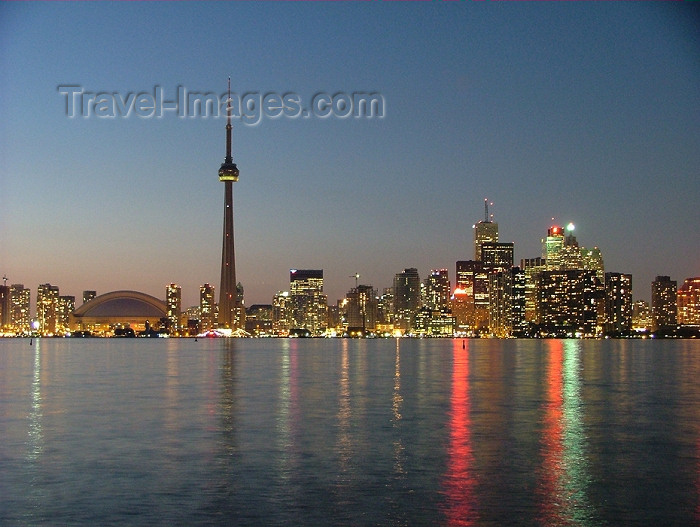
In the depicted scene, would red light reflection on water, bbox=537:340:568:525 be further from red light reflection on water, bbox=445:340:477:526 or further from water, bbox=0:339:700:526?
red light reflection on water, bbox=445:340:477:526

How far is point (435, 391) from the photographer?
67.0 metres

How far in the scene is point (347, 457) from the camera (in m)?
33.7

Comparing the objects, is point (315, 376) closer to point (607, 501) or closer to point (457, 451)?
point (457, 451)

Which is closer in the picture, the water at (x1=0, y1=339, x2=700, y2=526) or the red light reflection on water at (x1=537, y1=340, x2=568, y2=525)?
the red light reflection on water at (x1=537, y1=340, x2=568, y2=525)

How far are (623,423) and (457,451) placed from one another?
1483 centimetres

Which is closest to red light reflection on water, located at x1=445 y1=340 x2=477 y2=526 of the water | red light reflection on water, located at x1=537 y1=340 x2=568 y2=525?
the water

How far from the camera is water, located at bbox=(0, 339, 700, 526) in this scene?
81.0 ft

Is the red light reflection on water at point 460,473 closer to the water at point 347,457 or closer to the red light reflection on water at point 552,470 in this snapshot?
the water at point 347,457

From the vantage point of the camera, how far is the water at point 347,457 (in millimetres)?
24703

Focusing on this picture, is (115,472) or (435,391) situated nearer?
(115,472)

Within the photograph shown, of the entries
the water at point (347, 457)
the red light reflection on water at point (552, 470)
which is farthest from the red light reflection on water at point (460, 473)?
the red light reflection on water at point (552, 470)

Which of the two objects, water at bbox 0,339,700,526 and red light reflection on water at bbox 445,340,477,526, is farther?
water at bbox 0,339,700,526

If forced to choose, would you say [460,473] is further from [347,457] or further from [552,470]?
[347,457]

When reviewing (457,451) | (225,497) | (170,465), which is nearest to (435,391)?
(457,451)
